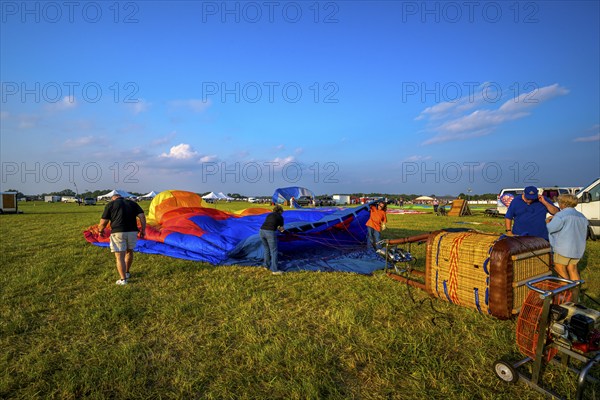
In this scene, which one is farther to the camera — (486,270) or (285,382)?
(486,270)

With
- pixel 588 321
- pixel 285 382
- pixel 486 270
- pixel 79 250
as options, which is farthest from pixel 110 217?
pixel 588 321

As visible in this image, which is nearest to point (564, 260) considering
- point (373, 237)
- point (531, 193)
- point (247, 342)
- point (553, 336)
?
point (531, 193)

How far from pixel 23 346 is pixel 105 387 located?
58.1 inches

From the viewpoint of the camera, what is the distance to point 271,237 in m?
6.58

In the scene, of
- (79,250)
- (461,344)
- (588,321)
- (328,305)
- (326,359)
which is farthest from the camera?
(79,250)

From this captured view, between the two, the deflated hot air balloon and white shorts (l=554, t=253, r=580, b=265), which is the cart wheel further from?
the deflated hot air balloon

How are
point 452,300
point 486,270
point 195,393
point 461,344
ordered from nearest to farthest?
point 195,393 → point 461,344 → point 486,270 → point 452,300

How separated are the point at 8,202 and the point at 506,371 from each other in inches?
1400

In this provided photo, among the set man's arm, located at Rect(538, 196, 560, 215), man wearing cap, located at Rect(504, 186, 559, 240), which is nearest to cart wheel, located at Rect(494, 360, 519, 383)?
man wearing cap, located at Rect(504, 186, 559, 240)

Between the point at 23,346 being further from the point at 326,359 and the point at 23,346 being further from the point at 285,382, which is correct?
the point at 326,359

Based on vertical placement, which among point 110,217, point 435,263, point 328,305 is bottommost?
point 328,305

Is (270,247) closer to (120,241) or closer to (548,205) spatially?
(120,241)

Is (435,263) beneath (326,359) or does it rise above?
above

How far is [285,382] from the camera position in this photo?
2.62 m
